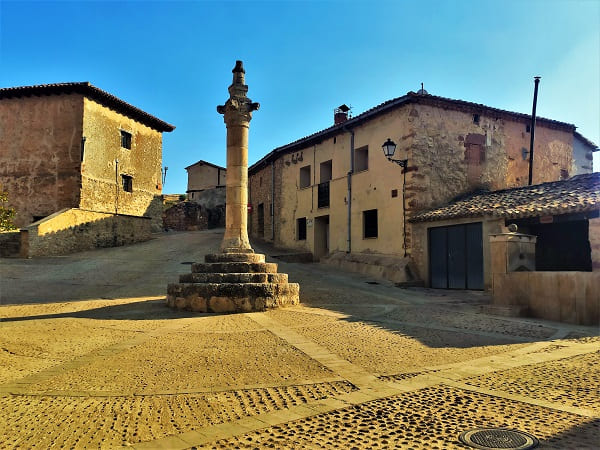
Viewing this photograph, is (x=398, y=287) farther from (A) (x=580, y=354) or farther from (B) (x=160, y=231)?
(B) (x=160, y=231)

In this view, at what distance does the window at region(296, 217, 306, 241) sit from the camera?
22.2 metres

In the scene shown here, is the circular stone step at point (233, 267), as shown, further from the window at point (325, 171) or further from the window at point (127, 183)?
the window at point (127, 183)

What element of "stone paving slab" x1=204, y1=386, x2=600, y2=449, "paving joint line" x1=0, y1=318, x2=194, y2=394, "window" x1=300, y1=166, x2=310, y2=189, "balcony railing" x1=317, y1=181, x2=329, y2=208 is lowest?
"paving joint line" x1=0, y1=318, x2=194, y2=394

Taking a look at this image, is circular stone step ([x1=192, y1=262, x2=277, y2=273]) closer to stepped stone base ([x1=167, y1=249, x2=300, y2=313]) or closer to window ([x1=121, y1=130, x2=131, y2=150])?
stepped stone base ([x1=167, y1=249, x2=300, y2=313])

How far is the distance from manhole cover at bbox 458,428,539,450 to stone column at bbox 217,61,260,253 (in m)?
7.85

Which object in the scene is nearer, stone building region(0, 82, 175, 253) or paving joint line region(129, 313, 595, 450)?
paving joint line region(129, 313, 595, 450)

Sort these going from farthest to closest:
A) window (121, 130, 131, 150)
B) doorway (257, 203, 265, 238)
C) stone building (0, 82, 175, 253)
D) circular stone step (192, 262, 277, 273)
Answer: doorway (257, 203, 265, 238) < window (121, 130, 131, 150) < stone building (0, 82, 175, 253) < circular stone step (192, 262, 277, 273)

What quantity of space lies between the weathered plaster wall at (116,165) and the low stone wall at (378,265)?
11879 mm

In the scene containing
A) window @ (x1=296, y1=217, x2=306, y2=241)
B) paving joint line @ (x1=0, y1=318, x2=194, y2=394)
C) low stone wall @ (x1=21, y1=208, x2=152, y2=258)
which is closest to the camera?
paving joint line @ (x1=0, y1=318, x2=194, y2=394)

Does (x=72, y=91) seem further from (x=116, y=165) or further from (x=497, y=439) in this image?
(x=497, y=439)

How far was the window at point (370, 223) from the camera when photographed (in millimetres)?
17672

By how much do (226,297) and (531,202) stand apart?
909cm

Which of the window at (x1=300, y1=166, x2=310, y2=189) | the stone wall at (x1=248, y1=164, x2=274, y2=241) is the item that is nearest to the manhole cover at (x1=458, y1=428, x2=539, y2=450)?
the window at (x1=300, y1=166, x2=310, y2=189)

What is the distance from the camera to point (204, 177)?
136 feet
